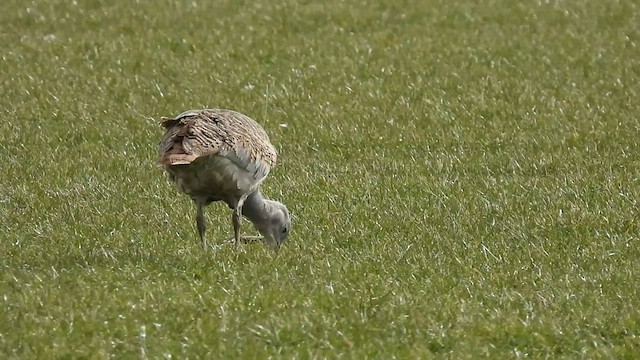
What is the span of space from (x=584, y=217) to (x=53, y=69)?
7.64 meters

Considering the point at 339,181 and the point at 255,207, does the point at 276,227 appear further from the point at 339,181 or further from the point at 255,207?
the point at 339,181

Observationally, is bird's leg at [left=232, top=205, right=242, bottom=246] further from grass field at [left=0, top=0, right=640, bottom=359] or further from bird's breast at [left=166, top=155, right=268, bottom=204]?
grass field at [left=0, top=0, right=640, bottom=359]

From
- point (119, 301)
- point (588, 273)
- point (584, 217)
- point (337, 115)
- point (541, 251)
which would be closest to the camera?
point (119, 301)

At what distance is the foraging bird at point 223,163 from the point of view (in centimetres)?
837

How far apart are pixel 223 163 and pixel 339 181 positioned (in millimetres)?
2804

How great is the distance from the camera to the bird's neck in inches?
377

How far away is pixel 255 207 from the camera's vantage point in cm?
962

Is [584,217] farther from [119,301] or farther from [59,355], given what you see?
[59,355]

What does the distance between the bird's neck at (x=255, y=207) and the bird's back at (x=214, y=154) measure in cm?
36

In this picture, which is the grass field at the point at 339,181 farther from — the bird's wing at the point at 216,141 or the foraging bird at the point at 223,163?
the bird's wing at the point at 216,141

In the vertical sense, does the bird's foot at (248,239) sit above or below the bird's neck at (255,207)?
below

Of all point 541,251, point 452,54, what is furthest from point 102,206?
point 452,54

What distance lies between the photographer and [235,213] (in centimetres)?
923

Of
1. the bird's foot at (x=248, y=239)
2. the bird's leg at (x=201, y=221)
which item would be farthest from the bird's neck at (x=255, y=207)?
the bird's leg at (x=201, y=221)
